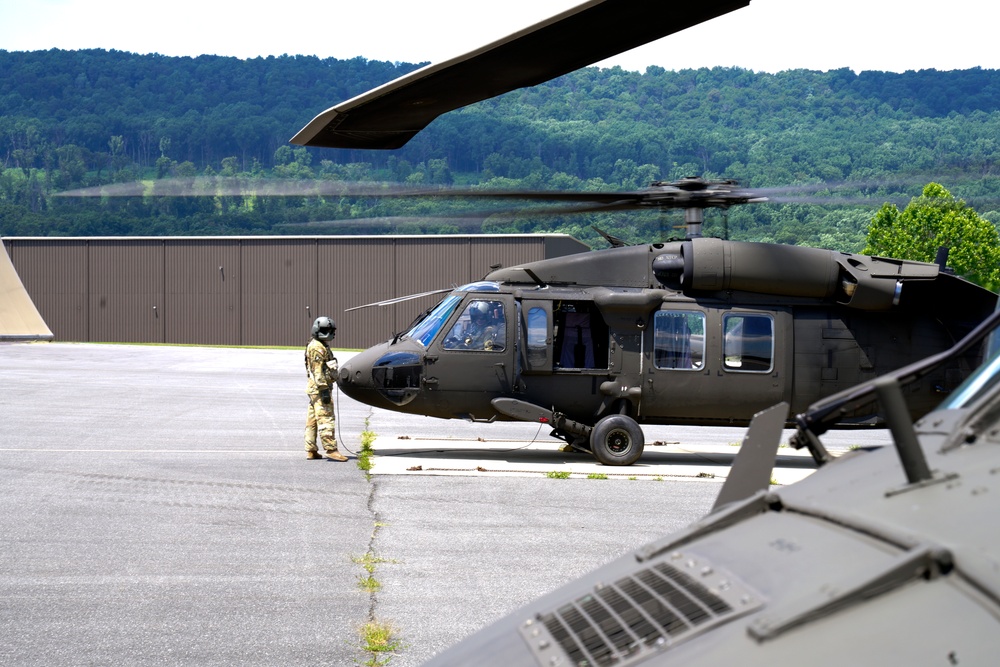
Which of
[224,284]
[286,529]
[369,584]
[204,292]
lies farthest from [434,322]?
[204,292]

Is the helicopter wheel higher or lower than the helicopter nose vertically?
lower

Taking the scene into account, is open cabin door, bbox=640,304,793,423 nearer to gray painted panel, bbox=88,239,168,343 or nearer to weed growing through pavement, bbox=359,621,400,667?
weed growing through pavement, bbox=359,621,400,667

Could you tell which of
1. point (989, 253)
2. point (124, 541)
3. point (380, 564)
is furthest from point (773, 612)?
point (989, 253)

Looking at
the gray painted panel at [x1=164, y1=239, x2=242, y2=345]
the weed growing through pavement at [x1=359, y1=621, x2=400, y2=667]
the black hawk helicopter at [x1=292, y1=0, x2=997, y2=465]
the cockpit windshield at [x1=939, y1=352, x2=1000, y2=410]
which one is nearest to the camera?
the cockpit windshield at [x1=939, y1=352, x2=1000, y2=410]

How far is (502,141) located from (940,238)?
32.7 m

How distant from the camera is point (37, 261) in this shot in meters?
59.7

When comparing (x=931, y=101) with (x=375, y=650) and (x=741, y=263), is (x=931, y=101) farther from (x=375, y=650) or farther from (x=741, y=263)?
(x=375, y=650)

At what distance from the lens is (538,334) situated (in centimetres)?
1322

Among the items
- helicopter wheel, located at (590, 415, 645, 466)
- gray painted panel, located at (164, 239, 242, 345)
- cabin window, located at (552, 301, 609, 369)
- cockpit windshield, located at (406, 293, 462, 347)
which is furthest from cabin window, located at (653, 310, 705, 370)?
gray painted panel, located at (164, 239, 242, 345)

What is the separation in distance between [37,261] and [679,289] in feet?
178

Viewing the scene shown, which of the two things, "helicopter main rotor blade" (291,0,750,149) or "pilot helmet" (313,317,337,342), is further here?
"pilot helmet" (313,317,337,342)

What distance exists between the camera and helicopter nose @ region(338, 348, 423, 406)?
13.2 metres

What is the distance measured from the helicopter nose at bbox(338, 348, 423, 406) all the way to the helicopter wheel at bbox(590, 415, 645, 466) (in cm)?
230

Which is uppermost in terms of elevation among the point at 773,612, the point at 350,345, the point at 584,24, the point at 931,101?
the point at 931,101
